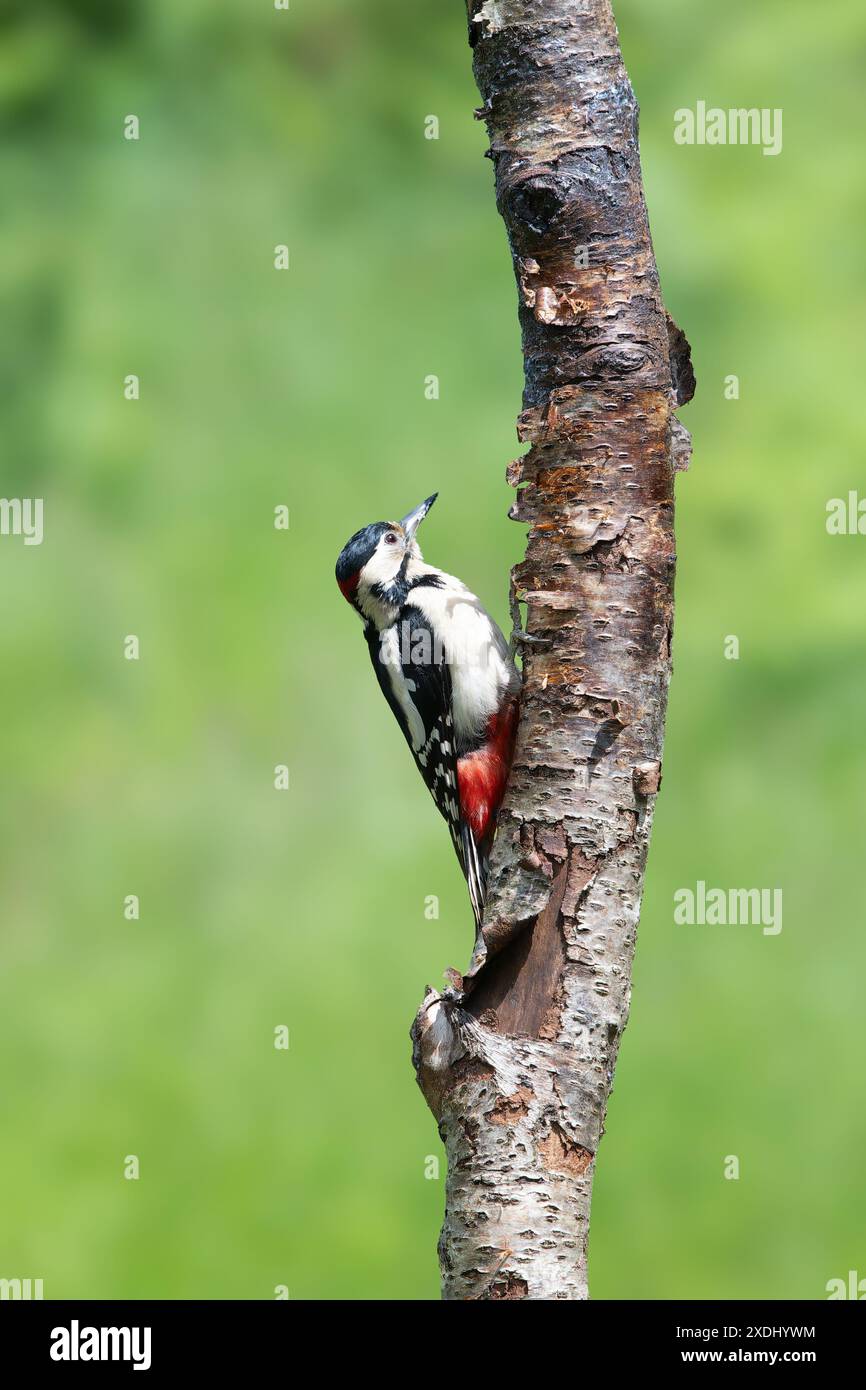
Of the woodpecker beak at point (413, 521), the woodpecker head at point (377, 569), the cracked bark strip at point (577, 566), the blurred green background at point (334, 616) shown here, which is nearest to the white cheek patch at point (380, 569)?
the woodpecker head at point (377, 569)

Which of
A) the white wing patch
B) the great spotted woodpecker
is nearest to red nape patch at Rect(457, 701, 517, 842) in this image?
the great spotted woodpecker

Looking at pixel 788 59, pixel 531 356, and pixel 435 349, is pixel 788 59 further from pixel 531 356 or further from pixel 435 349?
pixel 531 356

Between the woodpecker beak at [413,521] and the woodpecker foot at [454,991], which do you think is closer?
the woodpecker foot at [454,991]

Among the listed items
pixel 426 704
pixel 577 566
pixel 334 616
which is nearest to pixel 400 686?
pixel 426 704

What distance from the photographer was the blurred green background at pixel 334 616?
18.0 feet

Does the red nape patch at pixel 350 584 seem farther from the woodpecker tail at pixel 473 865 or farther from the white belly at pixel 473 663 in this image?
the woodpecker tail at pixel 473 865

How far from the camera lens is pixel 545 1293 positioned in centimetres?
209

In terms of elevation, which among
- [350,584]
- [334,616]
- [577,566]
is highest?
[334,616]

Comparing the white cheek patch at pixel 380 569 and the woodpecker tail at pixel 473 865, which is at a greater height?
the white cheek patch at pixel 380 569

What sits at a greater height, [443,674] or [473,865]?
[443,674]

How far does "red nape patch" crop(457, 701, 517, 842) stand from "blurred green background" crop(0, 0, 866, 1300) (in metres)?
2.60

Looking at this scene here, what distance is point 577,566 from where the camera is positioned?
2.37m

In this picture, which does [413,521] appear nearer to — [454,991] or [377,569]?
[377,569]

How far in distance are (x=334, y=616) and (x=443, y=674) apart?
285 centimetres
